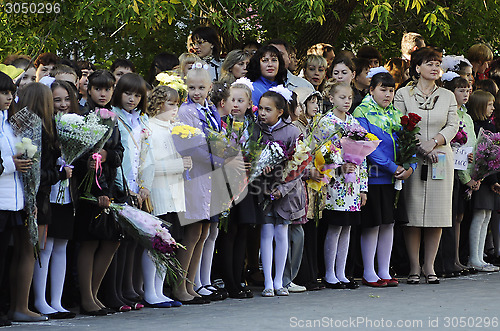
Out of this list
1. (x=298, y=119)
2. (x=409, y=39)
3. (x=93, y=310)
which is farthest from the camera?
(x=409, y=39)

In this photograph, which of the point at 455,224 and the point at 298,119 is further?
the point at 455,224

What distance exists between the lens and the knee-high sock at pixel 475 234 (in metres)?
12.5

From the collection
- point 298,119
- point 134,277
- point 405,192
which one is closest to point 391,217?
point 405,192

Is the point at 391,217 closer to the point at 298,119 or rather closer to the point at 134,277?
the point at 298,119

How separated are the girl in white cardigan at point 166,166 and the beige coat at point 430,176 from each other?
3162 millimetres

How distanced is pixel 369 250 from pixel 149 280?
2.89 metres

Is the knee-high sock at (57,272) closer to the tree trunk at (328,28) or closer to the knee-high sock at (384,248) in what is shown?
the knee-high sock at (384,248)

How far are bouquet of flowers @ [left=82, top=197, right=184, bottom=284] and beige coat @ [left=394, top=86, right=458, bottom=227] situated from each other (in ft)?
12.1

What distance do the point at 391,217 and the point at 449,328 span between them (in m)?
3.24

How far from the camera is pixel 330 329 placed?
771cm

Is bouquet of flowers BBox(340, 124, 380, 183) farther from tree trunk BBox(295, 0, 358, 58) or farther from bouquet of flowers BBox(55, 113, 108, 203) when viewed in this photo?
tree trunk BBox(295, 0, 358, 58)

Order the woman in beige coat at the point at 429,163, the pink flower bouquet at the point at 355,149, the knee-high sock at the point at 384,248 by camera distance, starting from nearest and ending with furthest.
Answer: the pink flower bouquet at the point at 355,149, the knee-high sock at the point at 384,248, the woman in beige coat at the point at 429,163

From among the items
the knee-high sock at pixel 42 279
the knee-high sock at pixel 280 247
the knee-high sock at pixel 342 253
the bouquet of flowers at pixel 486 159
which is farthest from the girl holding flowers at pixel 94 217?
the bouquet of flowers at pixel 486 159

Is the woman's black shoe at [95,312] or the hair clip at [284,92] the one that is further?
the hair clip at [284,92]
